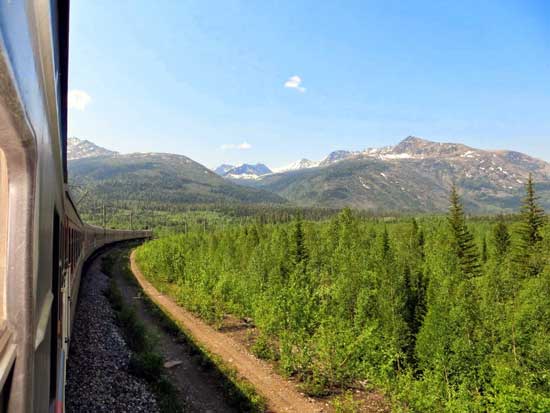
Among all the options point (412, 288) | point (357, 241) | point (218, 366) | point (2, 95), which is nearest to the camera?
point (2, 95)

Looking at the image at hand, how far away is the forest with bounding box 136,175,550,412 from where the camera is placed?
14.2m

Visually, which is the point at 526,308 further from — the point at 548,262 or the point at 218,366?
the point at 218,366

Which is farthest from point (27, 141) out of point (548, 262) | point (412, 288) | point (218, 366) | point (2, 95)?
point (548, 262)

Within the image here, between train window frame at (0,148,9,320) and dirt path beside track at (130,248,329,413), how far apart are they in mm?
13501

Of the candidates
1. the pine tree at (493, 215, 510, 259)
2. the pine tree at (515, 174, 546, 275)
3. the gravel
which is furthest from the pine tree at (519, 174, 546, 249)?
the gravel

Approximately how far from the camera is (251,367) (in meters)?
16.2

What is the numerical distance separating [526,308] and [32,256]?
28.3 metres

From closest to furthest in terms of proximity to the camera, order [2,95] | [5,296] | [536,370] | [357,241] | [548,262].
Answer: [2,95]
[5,296]
[536,370]
[548,262]
[357,241]

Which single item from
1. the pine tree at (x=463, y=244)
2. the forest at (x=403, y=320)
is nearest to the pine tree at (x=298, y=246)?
the forest at (x=403, y=320)

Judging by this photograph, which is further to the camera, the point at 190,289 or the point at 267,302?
the point at 190,289

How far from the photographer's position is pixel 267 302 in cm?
2014

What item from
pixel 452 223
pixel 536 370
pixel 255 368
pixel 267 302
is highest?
pixel 452 223

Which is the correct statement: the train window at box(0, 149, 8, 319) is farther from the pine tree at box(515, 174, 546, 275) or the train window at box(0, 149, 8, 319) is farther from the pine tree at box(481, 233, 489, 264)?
the pine tree at box(481, 233, 489, 264)

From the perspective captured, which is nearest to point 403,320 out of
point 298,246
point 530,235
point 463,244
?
point 298,246
